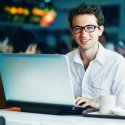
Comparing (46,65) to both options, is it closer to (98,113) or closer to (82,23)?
(98,113)

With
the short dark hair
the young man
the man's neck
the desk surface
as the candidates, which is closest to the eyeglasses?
the young man

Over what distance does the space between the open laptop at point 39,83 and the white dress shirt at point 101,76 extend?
57 centimetres

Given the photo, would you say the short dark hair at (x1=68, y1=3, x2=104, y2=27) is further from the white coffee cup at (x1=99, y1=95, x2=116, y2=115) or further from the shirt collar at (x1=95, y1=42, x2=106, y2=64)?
the white coffee cup at (x1=99, y1=95, x2=116, y2=115)

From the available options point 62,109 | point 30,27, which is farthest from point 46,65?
point 30,27

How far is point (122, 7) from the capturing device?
1083 centimetres

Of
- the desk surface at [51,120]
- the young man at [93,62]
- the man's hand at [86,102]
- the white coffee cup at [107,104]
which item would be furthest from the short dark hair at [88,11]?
the desk surface at [51,120]

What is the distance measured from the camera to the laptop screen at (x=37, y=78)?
2053 mm

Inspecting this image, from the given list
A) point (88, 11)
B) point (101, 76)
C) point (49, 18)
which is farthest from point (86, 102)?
point (49, 18)

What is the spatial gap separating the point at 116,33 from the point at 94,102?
28.3 ft

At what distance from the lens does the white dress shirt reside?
8.76 feet

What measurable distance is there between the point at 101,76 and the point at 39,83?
0.72 m

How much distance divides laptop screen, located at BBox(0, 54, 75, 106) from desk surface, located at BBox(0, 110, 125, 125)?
0.11 metres

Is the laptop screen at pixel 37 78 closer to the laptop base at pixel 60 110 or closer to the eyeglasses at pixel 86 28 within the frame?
the laptop base at pixel 60 110

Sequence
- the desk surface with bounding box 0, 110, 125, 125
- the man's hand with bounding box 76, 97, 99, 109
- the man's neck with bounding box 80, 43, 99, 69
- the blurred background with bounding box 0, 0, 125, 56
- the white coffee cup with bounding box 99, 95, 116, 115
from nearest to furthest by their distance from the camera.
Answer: the desk surface with bounding box 0, 110, 125, 125, the white coffee cup with bounding box 99, 95, 116, 115, the man's hand with bounding box 76, 97, 99, 109, the man's neck with bounding box 80, 43, 99, 69, the blurred background with bounding box 0, 0, 125, 56
